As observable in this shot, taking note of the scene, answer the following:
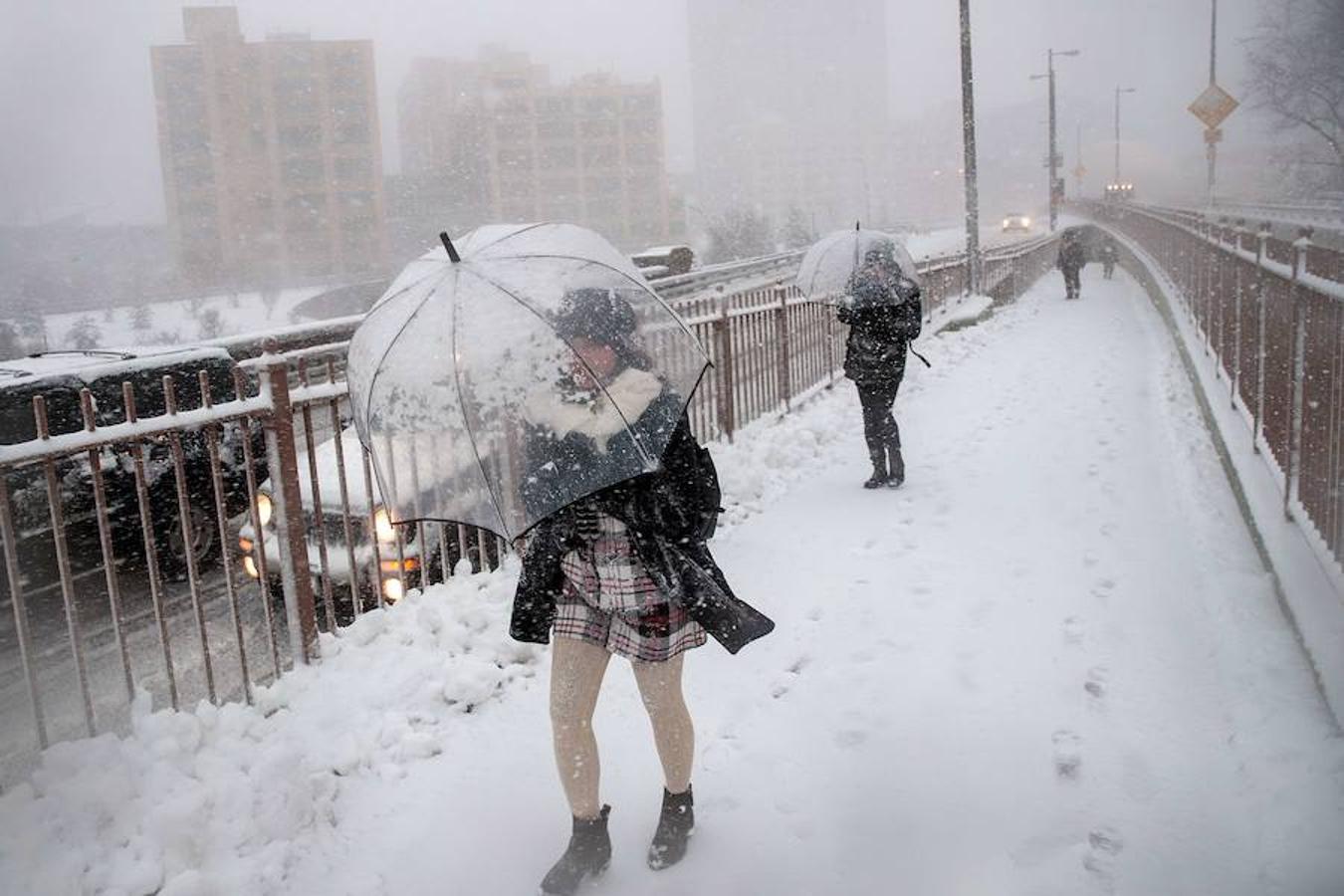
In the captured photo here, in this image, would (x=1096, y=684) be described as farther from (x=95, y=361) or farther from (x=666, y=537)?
(x=95, y=361)

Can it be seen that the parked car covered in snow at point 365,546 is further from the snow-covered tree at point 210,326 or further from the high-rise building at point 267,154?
the high-rise building at point 267,154

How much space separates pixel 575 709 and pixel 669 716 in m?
0.30

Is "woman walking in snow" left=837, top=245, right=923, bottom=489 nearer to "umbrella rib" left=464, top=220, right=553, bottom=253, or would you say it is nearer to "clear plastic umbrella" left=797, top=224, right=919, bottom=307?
"clear plastic umbrella" left=797, top=224, right=919, bottom=307

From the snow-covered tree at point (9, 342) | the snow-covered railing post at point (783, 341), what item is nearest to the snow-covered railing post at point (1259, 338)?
the snow-covered railing post at point (783, 341)

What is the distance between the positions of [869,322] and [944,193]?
184m

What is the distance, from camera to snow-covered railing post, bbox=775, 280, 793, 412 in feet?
34.3

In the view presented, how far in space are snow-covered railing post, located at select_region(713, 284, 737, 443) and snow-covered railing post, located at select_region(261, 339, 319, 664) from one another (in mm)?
4560

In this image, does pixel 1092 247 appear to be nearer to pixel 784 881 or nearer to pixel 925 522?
pixel 925 522

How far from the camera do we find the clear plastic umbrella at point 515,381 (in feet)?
9.11

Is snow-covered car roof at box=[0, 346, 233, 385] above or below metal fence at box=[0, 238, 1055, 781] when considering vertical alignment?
above

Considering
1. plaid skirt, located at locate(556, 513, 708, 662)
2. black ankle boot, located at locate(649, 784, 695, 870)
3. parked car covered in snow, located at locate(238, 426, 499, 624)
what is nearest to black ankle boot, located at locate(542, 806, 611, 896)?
black ankle boot, located at locate(649, 784, 695, 870)

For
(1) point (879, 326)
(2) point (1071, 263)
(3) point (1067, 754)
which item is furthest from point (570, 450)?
(2) point (1071, 263)

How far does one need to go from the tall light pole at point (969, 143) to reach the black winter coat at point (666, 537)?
63.9 feet

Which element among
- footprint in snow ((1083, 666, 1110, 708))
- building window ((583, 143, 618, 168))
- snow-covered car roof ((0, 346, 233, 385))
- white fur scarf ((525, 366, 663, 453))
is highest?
building window ((583, 143, 618, 168))
